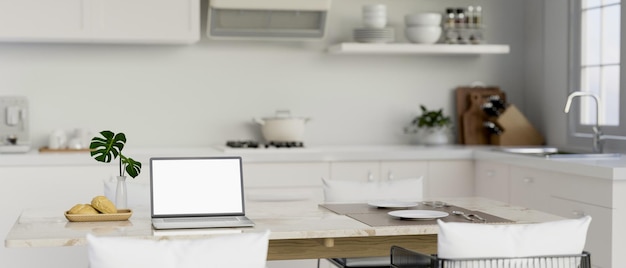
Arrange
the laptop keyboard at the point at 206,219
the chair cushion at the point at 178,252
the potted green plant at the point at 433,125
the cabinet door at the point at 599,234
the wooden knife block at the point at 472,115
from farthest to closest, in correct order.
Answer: the wooden knife block at the point at 472,115 < the potted green plant at the point at 433,125 < the cabinet door at the point at 599,234 < the laptop keyboard at the point at 206,219 < the chair cushion at the point at 178,252

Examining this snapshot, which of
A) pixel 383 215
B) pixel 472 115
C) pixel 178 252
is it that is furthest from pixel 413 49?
pixel 178 252

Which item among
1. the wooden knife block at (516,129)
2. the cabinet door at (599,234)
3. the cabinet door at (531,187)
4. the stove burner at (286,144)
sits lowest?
the cabinet door at (599,234)

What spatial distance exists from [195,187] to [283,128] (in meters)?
2.34

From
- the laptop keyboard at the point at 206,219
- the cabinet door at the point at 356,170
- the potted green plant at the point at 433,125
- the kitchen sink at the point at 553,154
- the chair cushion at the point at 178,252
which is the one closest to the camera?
the chair cushion at the point at 178,252

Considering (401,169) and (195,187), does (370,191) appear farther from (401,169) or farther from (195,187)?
(401,169)

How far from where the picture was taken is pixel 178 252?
2.14 m

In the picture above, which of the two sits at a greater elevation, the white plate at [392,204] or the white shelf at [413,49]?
the white shelf at [413,49]

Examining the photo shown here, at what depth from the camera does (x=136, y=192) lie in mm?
3568

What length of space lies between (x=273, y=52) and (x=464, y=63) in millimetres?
1253

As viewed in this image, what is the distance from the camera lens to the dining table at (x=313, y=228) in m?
2.65

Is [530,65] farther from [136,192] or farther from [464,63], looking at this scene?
[136,192]

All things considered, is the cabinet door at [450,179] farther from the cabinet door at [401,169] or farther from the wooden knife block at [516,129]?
the wooden knife block at [516,129]

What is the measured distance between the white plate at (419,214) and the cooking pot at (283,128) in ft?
7.16

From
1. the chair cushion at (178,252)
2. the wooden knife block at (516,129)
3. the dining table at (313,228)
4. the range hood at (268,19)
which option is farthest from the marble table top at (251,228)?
the wooden knife block at (516,129)
